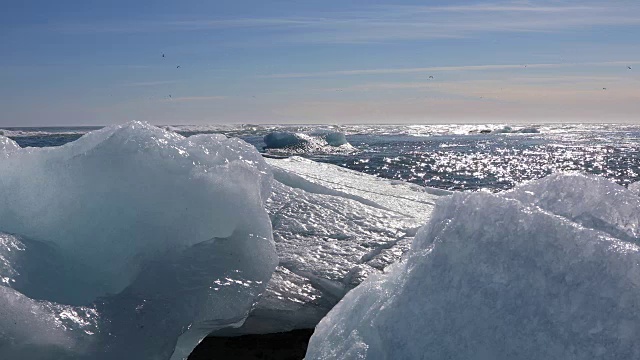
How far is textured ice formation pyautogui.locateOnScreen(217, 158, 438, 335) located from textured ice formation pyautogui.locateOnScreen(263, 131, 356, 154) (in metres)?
17.0

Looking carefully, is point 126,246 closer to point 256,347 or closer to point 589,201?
point 256,347

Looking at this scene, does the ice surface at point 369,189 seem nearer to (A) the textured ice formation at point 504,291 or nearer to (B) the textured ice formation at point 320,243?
(B) the textured ice formation at point 320,243

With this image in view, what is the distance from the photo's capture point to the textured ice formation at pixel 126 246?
308 centimetres

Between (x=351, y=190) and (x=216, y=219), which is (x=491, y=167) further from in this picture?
(x=216, y=219)

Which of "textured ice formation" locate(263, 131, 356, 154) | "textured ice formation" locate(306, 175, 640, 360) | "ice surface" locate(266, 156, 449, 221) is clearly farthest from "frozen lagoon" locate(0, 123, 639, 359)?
"textured ice formation" locate(263, 131, 356, 154)

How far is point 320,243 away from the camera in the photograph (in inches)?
204

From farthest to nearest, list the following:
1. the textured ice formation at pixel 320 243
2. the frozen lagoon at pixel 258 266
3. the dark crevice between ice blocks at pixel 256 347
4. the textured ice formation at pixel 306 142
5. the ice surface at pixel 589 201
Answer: the textured ice formation at pixel 306 142
the textured ice formation at pixel 320 243
the dark crevice between ice blocks at pixel 256 347
the ice surface at pixel 589 201
the frozen lagoon at pixel 258 266

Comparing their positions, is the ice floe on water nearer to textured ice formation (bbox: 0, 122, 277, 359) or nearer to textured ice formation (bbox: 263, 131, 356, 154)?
textured ice formation (bbox: 0, 122, 277, 359)

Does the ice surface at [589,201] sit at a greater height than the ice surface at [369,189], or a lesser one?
greater

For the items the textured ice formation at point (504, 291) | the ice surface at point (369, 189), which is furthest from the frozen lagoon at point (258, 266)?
the ice surface at point (369, 189)

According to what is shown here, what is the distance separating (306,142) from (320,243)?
20.0 metres

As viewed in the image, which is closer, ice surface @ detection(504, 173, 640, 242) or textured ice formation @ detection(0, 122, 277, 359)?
ice surface @ detection(504, 173, 640, 242)

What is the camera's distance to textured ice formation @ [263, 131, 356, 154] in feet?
81.1

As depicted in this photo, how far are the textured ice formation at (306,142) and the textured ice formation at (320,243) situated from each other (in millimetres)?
17020
